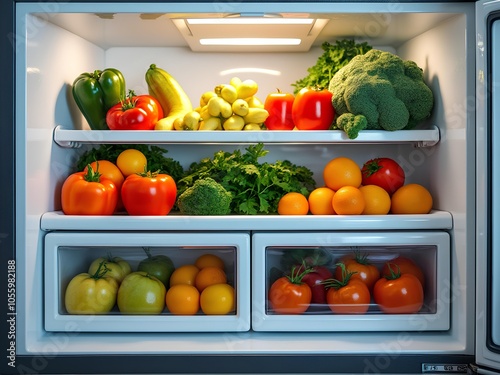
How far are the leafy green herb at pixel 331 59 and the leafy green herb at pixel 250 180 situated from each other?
28cm

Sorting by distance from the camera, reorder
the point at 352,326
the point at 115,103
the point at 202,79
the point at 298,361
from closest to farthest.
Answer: the point at 298,361 → the point at 352,326 → the point at 115,103 → the point at 202,79

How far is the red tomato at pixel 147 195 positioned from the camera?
1571 mm

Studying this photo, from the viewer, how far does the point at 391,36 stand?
1821 millimetres

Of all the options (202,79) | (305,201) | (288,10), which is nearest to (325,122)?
(305,201)

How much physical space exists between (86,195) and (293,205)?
54cm

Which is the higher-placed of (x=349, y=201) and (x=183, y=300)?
(x=349, y=201)

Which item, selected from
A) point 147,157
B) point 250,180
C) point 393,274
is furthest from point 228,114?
point 393,274

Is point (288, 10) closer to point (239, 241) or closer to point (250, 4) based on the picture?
point (250, 4)

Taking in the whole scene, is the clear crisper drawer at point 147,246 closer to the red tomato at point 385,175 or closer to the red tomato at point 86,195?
the red tomato at point 86,195

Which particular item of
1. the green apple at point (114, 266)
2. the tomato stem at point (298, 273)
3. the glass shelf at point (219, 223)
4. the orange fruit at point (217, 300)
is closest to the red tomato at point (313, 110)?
the glass shelf at point (219, 223)

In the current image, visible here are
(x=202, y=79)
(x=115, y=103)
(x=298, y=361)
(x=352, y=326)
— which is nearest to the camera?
(x=298, y=361)

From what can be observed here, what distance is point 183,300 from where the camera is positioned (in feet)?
5.15

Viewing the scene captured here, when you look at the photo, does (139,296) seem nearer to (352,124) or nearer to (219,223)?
(219,223)

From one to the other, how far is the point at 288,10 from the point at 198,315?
80 cm
